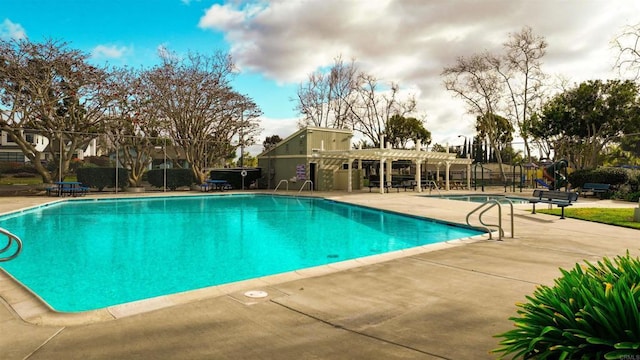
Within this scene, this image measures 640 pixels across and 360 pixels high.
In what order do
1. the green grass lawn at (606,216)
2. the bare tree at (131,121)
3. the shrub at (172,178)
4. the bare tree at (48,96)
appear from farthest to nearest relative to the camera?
the shrub at (172,178)
the bare tree at (131,121)
the bare tree at (48,96)
the green grass lawn at (606,216)

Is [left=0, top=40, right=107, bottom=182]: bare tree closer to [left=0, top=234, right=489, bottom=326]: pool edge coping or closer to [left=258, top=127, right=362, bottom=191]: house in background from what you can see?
[left=258, top=127, right=362, bottom=191]: house in background

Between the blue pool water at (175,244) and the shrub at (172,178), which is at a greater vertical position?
the shrub at (172,178)

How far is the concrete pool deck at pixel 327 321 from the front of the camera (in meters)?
2.61

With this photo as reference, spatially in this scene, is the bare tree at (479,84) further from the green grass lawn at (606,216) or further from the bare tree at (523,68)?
the green grass lawn at (606,216)

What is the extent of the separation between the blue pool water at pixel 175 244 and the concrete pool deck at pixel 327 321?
1.39 metres

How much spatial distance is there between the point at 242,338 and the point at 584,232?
8320mm

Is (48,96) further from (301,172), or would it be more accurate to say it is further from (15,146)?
(301,172)

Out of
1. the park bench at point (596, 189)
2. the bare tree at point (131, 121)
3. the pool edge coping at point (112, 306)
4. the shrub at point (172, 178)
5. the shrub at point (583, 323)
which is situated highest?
the bare tree at point (131, 121)

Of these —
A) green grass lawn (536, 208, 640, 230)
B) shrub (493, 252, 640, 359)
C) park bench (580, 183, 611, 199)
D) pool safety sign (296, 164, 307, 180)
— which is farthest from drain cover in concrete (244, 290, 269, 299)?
park bench (580, 183, 611, 199)

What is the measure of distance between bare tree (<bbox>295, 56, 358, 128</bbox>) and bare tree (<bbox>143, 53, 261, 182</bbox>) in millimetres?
14407

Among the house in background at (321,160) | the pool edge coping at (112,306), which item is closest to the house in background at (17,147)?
the house in background at (321,160)

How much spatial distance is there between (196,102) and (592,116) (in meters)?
23.8

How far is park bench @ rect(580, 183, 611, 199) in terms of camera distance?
59.3ft

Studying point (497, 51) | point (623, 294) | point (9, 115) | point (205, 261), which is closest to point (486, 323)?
point (623, 294)
